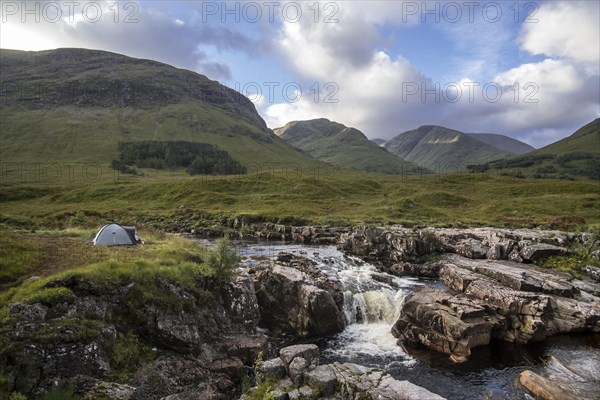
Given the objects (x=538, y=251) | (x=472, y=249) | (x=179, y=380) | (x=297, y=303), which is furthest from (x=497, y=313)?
(x=179, y=380)

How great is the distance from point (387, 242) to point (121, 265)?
37225 millimetres

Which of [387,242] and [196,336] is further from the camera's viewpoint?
[387,242]

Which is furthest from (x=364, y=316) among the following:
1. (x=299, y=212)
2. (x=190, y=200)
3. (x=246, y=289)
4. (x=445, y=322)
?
(x=190, y=200)

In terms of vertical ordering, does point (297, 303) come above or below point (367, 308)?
above

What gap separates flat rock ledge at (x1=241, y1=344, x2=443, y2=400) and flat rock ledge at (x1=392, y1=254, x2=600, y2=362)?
9799 mm

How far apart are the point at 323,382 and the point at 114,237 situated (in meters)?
27.0

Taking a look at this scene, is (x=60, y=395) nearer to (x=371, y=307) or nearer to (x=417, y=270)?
(x=371, y=307)

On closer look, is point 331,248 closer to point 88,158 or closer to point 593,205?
point 593,205

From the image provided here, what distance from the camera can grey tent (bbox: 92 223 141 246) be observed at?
33.2 meters

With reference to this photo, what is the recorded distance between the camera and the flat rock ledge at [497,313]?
2459 centimetres

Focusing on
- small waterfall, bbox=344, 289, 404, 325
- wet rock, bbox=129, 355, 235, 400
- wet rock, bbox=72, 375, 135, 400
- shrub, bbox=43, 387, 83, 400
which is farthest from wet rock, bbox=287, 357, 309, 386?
small waterfall, bbox=344, 289, 404, 325

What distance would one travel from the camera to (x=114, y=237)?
33781 millimetres

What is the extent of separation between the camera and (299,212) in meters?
89.0

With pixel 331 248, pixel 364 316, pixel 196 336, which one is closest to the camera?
pixel 196 336
